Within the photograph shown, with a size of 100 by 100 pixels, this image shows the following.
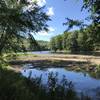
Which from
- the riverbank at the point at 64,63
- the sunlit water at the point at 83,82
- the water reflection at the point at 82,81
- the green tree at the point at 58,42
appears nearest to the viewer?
the water reflection at the point at 82,81

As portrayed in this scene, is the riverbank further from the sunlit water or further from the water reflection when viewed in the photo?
the sunlit water

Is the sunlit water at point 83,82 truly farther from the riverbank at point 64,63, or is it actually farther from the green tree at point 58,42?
the green tree at point 58,42

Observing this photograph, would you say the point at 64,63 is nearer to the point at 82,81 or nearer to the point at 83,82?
the point at 82,81

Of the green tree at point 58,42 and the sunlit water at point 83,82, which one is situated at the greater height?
the green tree at point 58,42

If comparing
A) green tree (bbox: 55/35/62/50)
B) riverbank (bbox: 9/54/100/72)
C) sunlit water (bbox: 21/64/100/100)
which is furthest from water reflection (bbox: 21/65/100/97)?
green tree (bbox: 55/35/62/50)

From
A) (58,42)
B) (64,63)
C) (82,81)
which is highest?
(58,42)

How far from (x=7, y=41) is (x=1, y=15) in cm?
1218

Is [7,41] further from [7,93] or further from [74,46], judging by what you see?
[74,46]

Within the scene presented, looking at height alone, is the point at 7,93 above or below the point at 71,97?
above

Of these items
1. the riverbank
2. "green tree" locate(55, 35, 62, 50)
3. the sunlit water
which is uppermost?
"green tree" locate(55, 35, 62, 50)

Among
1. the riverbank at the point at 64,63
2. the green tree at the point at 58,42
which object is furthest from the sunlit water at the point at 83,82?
the green tree at the point at 58,42

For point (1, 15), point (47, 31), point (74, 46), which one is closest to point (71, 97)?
point (1, 15)

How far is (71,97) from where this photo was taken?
10766 millimetres

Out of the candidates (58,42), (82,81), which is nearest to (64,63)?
(82,81)
